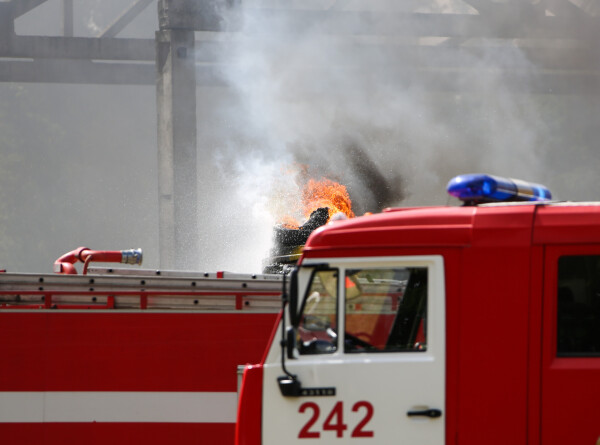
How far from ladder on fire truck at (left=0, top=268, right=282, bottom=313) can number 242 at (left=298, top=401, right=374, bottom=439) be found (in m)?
2.29

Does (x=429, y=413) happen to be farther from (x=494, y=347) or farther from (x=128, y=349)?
(x=128, y=349)

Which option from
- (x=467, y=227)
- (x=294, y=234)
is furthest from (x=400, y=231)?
(x=294, y=234)

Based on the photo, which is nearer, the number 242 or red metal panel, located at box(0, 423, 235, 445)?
the number 242

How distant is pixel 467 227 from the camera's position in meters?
4.07

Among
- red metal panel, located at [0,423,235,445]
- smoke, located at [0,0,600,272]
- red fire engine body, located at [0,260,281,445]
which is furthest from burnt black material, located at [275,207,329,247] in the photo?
smoke, located at [0,0,600,272]

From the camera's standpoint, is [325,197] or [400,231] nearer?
[400,231]

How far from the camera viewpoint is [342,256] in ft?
13.6

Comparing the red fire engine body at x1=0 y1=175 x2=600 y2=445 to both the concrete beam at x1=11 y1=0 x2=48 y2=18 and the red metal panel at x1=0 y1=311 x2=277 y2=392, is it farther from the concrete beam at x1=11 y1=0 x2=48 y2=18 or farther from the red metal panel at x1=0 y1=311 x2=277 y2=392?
the concrete beam at x1=11 y1=0 x2=48 y2=18

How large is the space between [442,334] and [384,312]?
0.94 ft

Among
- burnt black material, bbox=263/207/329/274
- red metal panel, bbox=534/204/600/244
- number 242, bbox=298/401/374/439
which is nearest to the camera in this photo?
red metal panel, bbox=534/204/600/244

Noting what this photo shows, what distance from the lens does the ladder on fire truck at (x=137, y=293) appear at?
639 centimetres

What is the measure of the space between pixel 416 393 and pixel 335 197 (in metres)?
11.2

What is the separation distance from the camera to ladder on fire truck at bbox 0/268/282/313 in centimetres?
639

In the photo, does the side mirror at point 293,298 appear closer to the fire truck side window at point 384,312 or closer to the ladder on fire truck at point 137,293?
the fire truck side window at point 384,312
